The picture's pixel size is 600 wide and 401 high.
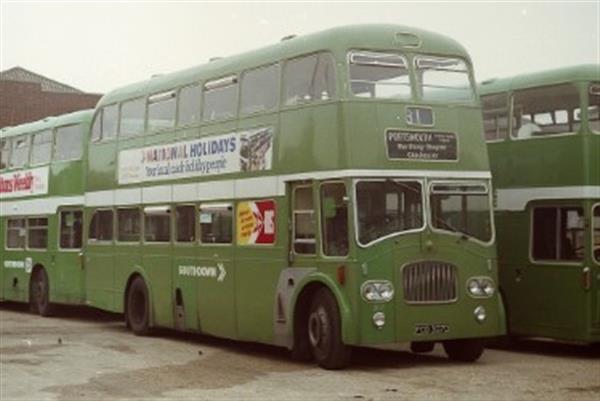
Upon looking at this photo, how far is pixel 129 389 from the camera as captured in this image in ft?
37.8

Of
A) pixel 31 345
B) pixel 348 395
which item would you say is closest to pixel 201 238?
pixel 31 345

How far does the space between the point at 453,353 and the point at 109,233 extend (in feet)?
24.5

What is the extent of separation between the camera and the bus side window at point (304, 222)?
44.8ft

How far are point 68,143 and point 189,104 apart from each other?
6.23 m

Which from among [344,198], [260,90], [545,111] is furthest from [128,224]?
[545,111]

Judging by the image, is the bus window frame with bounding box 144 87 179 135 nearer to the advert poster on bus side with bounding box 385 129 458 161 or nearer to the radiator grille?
the advert poster on bus side with bounding box 385 129 458 161

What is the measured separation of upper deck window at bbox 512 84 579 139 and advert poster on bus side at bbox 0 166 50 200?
36.6 ft

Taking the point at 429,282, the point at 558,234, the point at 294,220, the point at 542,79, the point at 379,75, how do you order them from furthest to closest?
the point at 542,79 → the point at 558,234 → the point at 294,220 → the point at 379,75 → the point at 429,282

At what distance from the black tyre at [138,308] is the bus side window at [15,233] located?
6723 mm

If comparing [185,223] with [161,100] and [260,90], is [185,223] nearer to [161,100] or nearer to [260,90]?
[161,100]

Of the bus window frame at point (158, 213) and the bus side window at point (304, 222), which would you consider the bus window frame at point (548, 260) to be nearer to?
the bus side window at point (304, 222)

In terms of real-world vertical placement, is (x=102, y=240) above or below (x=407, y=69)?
below

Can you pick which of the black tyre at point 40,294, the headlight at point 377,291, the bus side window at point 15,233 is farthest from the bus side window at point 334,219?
the bus side window at point 15,233

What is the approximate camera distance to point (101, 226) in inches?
778
